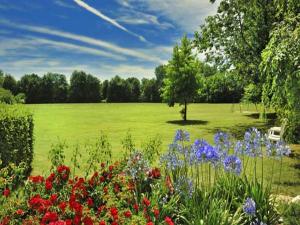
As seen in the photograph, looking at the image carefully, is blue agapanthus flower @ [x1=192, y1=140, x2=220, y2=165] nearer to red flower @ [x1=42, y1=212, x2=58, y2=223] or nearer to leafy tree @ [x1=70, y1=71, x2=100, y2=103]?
red flower @ [x1=42, y1=212, x2=58, y2=223]

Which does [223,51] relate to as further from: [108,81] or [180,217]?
[108,81]

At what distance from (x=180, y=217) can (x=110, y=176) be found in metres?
1.48

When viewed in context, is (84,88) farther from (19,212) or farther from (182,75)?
(19,212)

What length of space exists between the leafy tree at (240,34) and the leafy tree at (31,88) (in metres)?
67.8

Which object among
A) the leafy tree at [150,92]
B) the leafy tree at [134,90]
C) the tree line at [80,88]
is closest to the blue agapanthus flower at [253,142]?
the tree line at [80,88]

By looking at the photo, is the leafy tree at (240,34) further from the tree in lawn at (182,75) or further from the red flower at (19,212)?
the red flower at (19,212)

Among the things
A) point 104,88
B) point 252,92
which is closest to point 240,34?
point 252,92

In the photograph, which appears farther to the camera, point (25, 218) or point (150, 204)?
point (150, 204)

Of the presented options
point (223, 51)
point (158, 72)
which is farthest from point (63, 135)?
point (158, 72)

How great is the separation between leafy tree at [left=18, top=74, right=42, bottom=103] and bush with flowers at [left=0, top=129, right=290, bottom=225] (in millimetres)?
83989

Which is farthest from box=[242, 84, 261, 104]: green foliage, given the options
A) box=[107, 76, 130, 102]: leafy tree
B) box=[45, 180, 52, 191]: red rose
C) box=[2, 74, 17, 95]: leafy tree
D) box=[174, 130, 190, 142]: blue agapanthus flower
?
box=[2, 74, 17, 95]: leafy tree

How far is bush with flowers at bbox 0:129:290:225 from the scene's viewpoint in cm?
455

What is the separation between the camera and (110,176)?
236 inches

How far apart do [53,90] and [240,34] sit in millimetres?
70358
